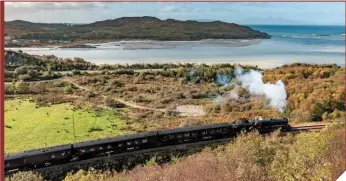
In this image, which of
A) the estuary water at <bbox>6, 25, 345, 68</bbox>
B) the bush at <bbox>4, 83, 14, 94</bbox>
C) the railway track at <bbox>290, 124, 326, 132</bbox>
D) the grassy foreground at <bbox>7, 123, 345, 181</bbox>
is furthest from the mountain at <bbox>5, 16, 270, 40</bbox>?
the railway track at <bbox>290, 124, 326, 132</bbox>

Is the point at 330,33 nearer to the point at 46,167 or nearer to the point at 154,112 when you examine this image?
the point at 154,112

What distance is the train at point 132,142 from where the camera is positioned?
6.82 m

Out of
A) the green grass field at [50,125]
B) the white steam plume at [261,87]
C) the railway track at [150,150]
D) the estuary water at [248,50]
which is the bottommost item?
the railway track at [150,150]

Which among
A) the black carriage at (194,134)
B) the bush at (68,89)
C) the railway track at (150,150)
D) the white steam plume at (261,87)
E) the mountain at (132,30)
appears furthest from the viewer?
the black carriage at (194,134)

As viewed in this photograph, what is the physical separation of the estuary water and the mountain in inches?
4.9

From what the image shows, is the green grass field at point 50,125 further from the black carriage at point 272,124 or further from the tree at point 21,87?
the black carriage at point 272,124

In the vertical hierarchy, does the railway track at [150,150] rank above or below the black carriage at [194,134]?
below

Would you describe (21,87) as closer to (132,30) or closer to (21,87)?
(21,87)

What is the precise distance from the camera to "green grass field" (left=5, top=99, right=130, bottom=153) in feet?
19.7

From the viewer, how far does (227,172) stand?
20.5 feet

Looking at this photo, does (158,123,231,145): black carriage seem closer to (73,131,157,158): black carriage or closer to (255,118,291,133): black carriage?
(73,131,157,158): black carriage

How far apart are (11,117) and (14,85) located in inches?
17.4

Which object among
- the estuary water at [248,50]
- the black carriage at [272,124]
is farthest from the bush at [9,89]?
the black carriage at [272,124]

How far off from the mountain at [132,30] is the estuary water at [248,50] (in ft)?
0.41
